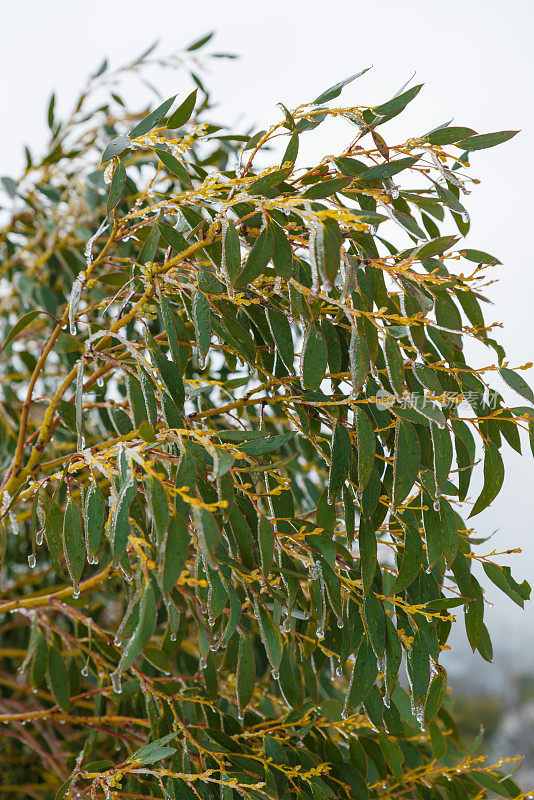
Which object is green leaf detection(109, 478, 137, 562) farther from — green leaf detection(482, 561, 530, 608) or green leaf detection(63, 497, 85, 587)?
green leaf detection(482, 561, 530, 608)

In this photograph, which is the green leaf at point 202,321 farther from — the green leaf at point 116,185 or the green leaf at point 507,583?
the green leaf at point 507,583

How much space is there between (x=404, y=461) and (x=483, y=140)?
255 mm

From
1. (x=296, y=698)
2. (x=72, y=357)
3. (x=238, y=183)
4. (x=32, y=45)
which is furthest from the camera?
(x=32, y=45)

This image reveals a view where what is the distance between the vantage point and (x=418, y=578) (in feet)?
1.93

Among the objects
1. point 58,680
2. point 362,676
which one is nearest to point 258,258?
point 362,676

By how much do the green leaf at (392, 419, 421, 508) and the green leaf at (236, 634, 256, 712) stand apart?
0.23 meters

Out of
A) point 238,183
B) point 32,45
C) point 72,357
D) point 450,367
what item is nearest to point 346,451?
point 450,367

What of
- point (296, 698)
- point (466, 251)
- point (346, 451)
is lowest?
point (296, 698)

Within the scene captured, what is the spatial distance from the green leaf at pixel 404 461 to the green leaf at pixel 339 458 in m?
0.05

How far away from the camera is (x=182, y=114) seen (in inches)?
23.1

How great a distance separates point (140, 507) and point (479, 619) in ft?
0.99

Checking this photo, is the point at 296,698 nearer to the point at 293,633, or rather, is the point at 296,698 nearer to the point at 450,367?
the point at 293,633

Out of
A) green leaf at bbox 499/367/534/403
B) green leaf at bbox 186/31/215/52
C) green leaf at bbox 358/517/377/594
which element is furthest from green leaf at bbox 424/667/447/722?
green leaf at bbox 186/31/215/52

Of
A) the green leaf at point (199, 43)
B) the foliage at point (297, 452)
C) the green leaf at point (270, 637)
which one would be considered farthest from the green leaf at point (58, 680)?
the green leaf at point (199, 43)
